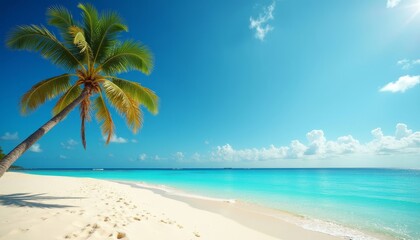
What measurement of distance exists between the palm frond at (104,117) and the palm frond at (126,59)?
1375 mm

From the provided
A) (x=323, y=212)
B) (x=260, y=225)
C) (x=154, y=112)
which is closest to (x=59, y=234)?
(x=260, y=225)

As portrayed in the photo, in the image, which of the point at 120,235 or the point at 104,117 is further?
the point at 104,117

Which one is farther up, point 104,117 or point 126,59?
point 126,59

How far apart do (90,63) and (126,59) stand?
1.33 meters

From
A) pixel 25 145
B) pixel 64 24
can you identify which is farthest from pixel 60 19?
pixel 25 145

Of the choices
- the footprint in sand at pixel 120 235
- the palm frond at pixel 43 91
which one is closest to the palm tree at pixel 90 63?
the palm frond at pixel 43 91

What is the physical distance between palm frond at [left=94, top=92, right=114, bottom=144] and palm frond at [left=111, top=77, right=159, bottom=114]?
1.07 metres

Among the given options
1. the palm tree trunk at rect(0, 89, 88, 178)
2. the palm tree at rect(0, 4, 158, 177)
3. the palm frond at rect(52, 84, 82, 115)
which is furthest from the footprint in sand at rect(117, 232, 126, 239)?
the palm frond at rect(52, 84, 82, 115)

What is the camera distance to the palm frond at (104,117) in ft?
28.6

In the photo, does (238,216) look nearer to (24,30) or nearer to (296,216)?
(296,216)

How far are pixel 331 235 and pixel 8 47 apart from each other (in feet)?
37.1

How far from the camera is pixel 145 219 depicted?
4.77 meters

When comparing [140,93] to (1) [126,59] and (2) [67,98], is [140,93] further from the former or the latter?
(2) [67,98]

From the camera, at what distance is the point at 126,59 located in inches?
330
